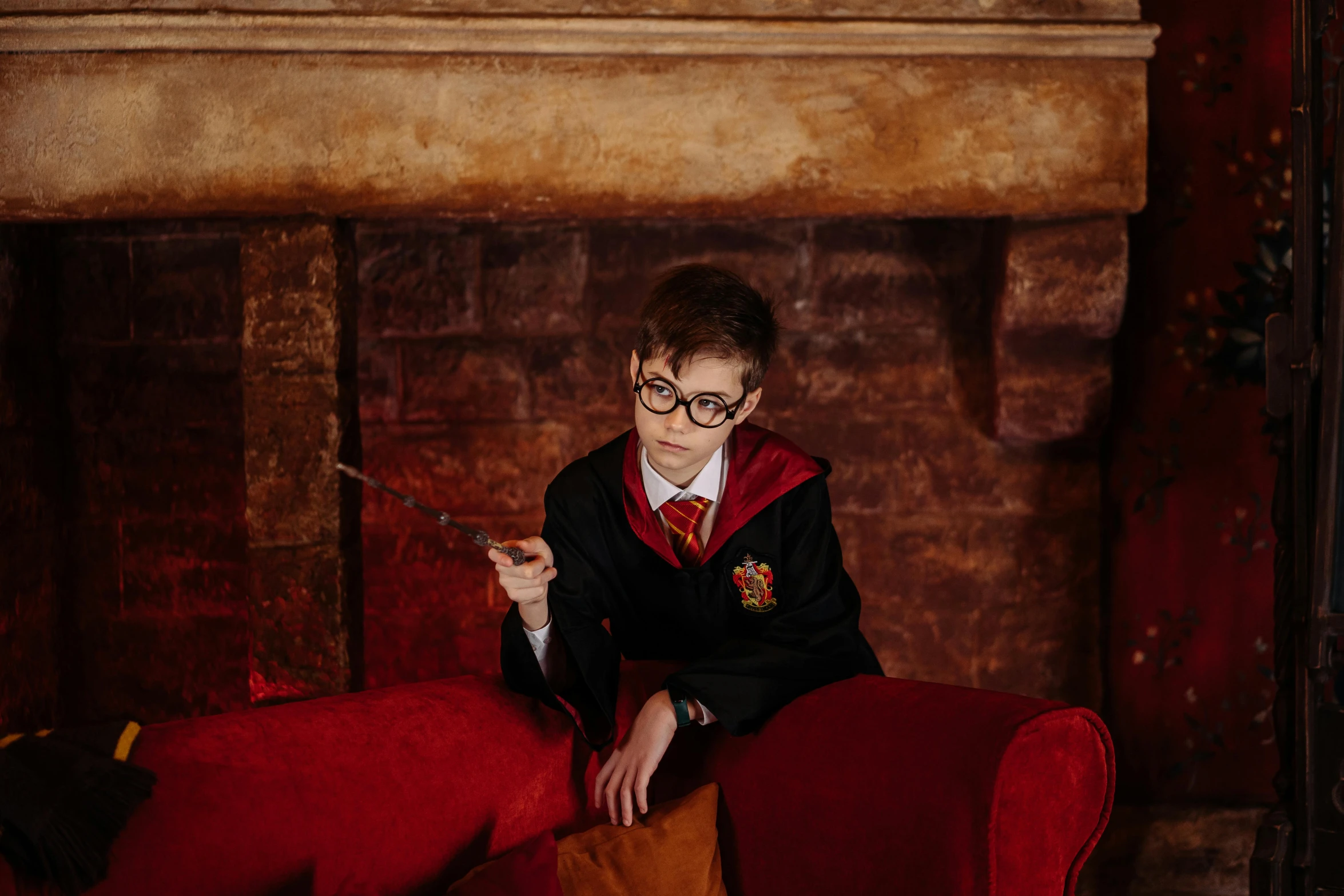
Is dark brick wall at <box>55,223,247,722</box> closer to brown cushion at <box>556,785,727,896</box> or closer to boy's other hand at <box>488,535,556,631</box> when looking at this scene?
boy's other hand at <box>488,535,556,631</box>

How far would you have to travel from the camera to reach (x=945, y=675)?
7.97 feet

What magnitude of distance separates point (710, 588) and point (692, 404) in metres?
0.31

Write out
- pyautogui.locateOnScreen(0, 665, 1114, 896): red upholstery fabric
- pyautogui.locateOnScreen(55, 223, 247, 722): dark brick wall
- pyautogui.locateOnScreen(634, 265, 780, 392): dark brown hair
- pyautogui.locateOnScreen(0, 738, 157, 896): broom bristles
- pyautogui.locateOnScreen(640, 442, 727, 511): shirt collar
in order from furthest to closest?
1. pyautogui.locateOnScreen(55, 223, 247, 722): dark brick wall
2. pyautogui.locateOnScreen(640, 442, 727, 511): shirt collar
3. pyautogui.locateOnScreen(634, 265, 780, 392): dark brown hair
4. pyautogui.locateOnScreen(0, 665, 1114, 896): red upholstery fabric
5. pyautogui.locateOnScreen(0, 738, 157, 896): broom bristles

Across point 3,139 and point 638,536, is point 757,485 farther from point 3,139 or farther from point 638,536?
point 3,139

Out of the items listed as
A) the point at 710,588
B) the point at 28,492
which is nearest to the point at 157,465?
the point at 28,492

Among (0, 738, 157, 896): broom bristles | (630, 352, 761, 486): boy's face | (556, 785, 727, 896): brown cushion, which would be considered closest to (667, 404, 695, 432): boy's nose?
(630, 352, 761, 486): boy's face

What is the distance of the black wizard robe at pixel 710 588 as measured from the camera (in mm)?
1322

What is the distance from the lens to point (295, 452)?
1913 mm

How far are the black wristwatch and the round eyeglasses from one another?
0.36 metres

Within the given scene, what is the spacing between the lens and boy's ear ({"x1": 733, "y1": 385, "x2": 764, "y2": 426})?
133cm

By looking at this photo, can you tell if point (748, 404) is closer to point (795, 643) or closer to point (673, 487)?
point (673, 487)

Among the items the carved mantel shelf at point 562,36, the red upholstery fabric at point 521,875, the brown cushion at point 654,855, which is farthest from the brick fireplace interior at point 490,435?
the red upholstery fabric at point 521,875

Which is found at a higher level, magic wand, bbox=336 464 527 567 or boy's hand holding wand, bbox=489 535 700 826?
magic wand, bbox=336 464 527 567

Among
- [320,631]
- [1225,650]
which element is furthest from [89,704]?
[1225,650]
